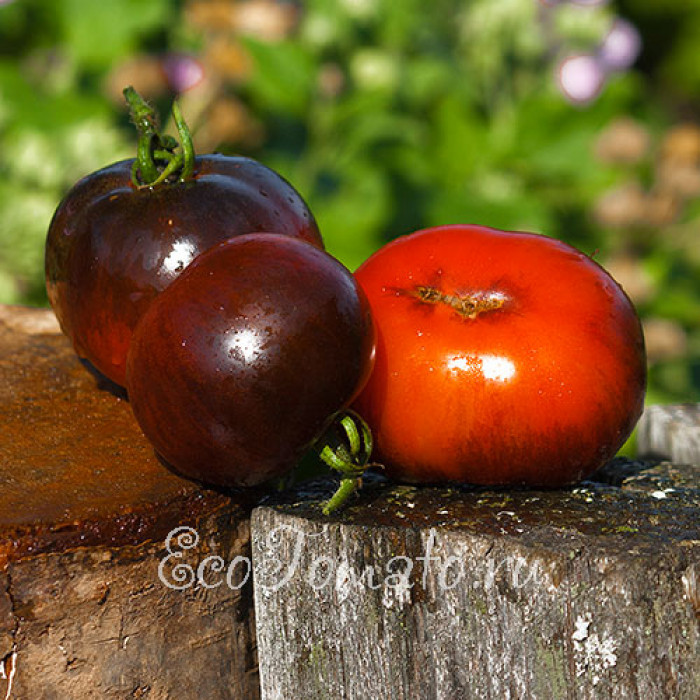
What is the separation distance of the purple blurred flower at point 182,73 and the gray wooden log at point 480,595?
10.5 ft

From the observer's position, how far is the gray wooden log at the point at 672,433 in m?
1.83

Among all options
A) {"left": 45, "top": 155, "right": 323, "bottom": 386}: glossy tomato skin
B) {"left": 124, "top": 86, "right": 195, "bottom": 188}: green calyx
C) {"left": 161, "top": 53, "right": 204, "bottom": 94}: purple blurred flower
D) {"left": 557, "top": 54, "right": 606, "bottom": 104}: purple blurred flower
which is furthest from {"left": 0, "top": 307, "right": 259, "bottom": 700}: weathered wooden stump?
{"left": 557, "top": 54, "right": 606, "bottom": 104}: purple blurred flower

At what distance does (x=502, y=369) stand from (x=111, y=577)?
523mm

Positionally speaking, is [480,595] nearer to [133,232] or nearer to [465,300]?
[465,300]

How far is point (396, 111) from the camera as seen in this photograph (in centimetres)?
421

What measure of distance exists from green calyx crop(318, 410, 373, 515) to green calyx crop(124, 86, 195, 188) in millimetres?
404

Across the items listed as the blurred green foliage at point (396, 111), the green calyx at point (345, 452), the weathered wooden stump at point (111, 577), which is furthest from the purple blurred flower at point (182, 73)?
the green calyx at point (345, 452)

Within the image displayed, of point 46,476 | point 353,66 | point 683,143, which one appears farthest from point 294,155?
point 46,476

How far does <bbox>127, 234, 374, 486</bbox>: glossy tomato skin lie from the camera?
3.85ft

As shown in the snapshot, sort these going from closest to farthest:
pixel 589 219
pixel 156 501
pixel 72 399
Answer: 1. pixel 156 501
2. pixel 72 399
3. pixel 589 219

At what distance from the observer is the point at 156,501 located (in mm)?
1282

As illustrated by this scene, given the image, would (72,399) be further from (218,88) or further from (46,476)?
(218,88)

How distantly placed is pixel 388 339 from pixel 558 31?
12.2ft

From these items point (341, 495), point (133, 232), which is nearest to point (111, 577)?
point (341, 495)
